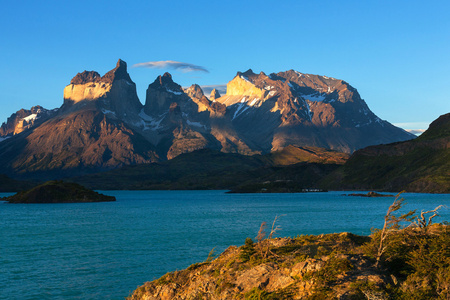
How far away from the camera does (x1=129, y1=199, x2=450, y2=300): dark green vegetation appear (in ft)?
86.4

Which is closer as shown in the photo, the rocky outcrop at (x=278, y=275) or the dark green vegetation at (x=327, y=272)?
the dark green vegetation at (x=327, y=272)

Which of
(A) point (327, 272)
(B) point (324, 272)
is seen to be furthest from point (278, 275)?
(A) point (327, 272)

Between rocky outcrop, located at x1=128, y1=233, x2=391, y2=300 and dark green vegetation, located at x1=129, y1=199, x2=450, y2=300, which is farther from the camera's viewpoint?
rocky outcrop, located at x1=128, y1=233, x2=391, y2=300

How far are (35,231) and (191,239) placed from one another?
42281 mm

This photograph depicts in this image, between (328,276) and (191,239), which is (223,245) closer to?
(191,239)

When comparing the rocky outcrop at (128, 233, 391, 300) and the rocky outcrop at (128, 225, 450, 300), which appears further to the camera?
the rocky outcrop at (128, 233, 391, 300)

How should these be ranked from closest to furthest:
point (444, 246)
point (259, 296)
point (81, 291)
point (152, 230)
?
point (259, 296) → point (444, 246) → point (81, 291) → point (152, 230)

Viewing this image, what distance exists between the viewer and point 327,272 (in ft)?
88.9

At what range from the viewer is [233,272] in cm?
3195

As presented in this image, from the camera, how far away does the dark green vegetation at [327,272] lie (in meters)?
26.3

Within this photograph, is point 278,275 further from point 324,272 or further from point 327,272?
point 327,272

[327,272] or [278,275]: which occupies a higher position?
[327,272]

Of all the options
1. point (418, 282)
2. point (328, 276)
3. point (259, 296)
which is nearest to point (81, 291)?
point (259, 296)

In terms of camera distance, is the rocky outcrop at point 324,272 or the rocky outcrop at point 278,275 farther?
the rocky outcrop at point 278,275
